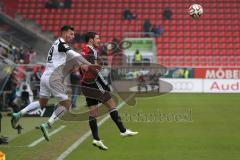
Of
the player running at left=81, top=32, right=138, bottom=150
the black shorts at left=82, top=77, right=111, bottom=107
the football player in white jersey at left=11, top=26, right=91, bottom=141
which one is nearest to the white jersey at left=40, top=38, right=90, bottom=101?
the football player in white jersey at left=11, top=26, right=91, bottom=141

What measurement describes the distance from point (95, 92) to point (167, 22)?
3117 cm

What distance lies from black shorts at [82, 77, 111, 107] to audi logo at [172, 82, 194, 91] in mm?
23143

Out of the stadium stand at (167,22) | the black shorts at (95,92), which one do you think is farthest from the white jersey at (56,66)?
the stadium stand at (167,22)

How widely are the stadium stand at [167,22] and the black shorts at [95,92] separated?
27.6m

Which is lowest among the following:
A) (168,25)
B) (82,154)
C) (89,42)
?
(82,154)

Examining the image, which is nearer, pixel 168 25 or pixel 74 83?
pixel 74 83

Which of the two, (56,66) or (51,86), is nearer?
(56,66)

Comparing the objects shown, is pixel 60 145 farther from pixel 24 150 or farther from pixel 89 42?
pixel 89 42

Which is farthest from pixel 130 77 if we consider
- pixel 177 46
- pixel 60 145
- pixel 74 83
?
pixel 60 145

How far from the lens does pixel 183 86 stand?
34062mm

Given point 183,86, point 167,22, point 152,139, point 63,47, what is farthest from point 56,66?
point 167,22

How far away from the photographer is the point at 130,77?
3319 centimetres

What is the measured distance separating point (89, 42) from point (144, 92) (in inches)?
802

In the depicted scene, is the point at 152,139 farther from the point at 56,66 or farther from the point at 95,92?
the point at 56,66
